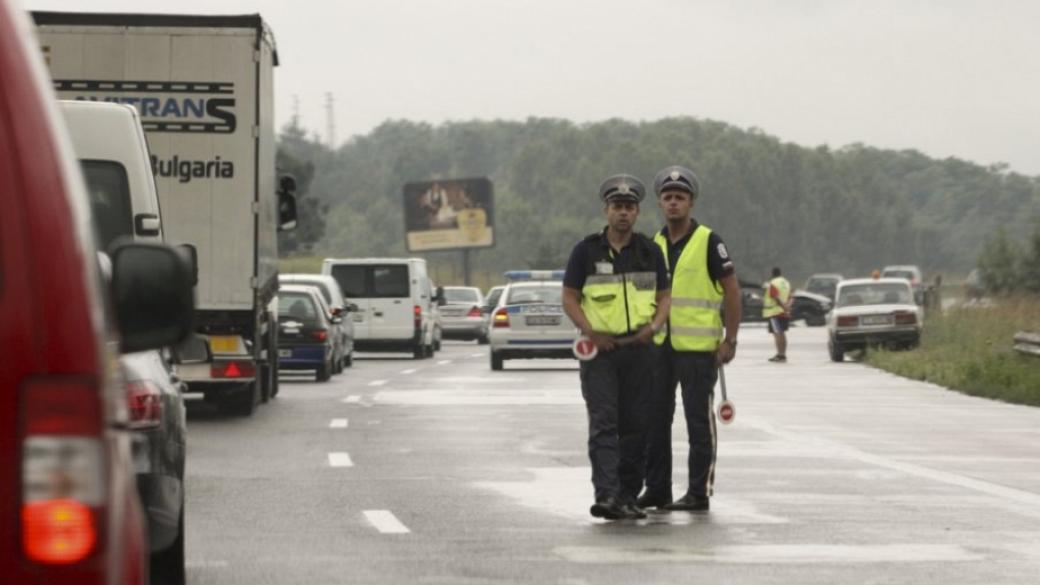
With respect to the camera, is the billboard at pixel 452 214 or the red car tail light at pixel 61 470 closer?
the red car tail light at pixel 61 470

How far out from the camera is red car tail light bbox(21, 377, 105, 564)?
363 cm

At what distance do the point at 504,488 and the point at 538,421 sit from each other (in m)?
7.55

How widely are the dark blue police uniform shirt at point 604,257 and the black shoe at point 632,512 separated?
1113 millimetres

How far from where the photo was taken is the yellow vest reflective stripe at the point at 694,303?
12734 mm

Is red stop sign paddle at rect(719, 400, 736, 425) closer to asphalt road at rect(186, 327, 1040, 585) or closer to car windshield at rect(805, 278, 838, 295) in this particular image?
asphalt road at rect(186, 327, 1040, 585)

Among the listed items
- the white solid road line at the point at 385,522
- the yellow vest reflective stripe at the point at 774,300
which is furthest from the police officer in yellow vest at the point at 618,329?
the yellow vest reflective stripe at the point at 774,300

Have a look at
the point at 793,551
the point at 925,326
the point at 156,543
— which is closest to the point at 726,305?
the point at 793,551

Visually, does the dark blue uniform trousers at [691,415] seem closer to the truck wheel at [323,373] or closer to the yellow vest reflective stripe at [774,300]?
the truck wheel at [323,373]

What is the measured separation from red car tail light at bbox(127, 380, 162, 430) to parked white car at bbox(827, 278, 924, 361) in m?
33.9

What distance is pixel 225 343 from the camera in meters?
22.0

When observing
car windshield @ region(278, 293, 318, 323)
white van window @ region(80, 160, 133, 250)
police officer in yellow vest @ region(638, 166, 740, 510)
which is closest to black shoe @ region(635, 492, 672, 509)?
police officer in yellow vest @ region(638, 166, 740, 510)

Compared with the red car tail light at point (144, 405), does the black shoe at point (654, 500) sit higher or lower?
lower

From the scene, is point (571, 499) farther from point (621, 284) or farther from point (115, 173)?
point (115, 173)

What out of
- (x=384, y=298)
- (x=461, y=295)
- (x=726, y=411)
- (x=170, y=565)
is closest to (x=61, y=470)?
(x=170, y=565)
